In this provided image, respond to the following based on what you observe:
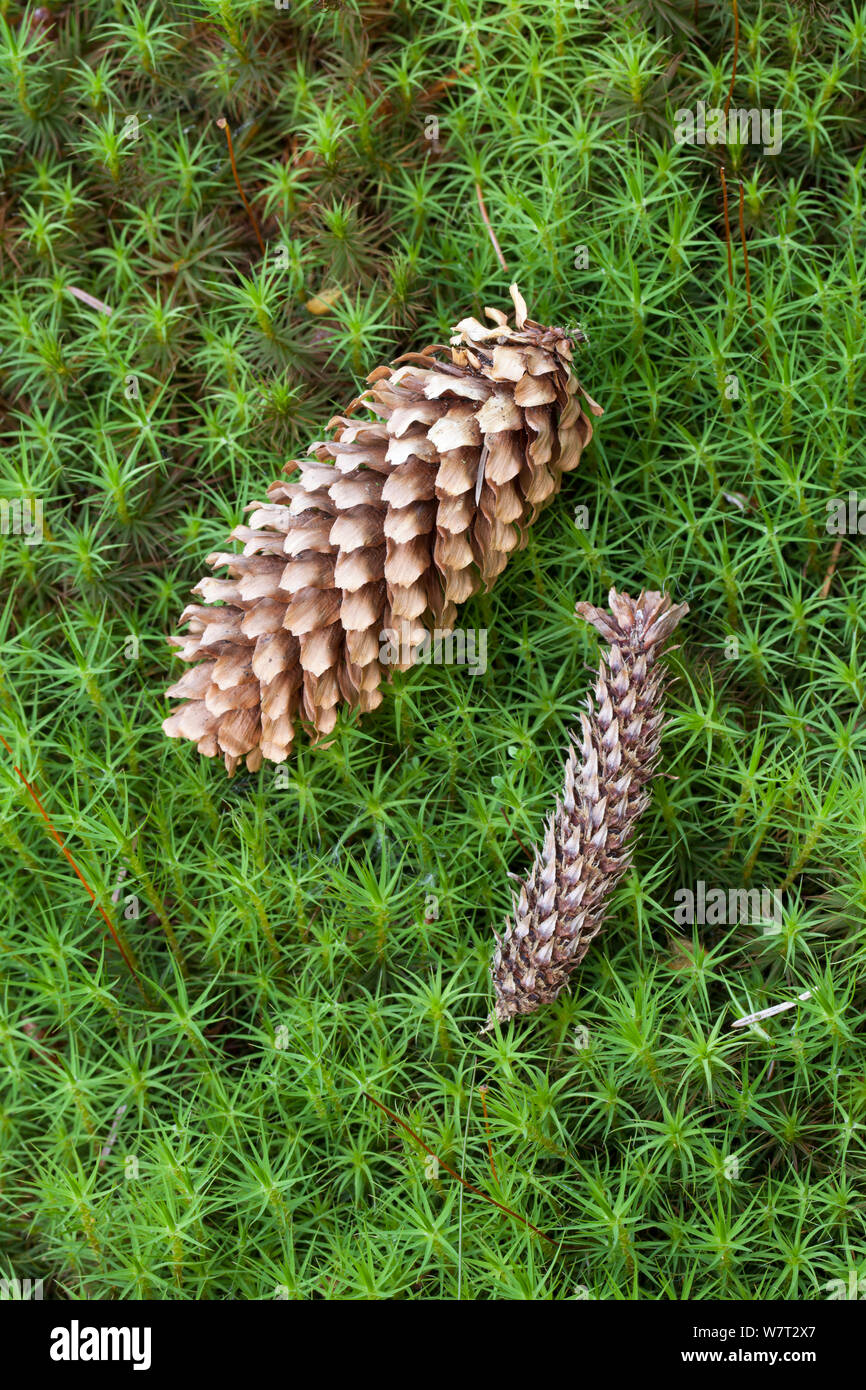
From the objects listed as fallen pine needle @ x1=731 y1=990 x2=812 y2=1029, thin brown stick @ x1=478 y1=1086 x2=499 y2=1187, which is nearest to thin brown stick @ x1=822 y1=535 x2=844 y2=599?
fallen pine needle @ x1=731 y1=990 x2=812 y2=1029

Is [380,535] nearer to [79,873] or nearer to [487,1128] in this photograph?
[79,873]

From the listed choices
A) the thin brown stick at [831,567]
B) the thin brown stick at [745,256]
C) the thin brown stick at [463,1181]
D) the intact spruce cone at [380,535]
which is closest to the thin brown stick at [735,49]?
the thin brown stick at [745,256]

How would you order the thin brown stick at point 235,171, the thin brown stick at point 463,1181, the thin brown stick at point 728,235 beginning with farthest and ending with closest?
the thin brown stick at point 235,171 → the thin brown stick at point 728,235 → the thin brown stick at point 463,1181

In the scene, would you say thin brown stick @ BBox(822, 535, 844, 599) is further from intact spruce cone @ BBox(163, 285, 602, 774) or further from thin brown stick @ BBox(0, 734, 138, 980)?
thin brown stick @ BBox(0, 734, 138, 980)

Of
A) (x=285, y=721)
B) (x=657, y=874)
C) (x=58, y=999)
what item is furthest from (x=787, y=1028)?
(x=58, y=999)

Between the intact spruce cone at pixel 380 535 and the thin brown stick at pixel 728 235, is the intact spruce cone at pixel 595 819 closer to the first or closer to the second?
the intact spruce cone at pixel 380 535
